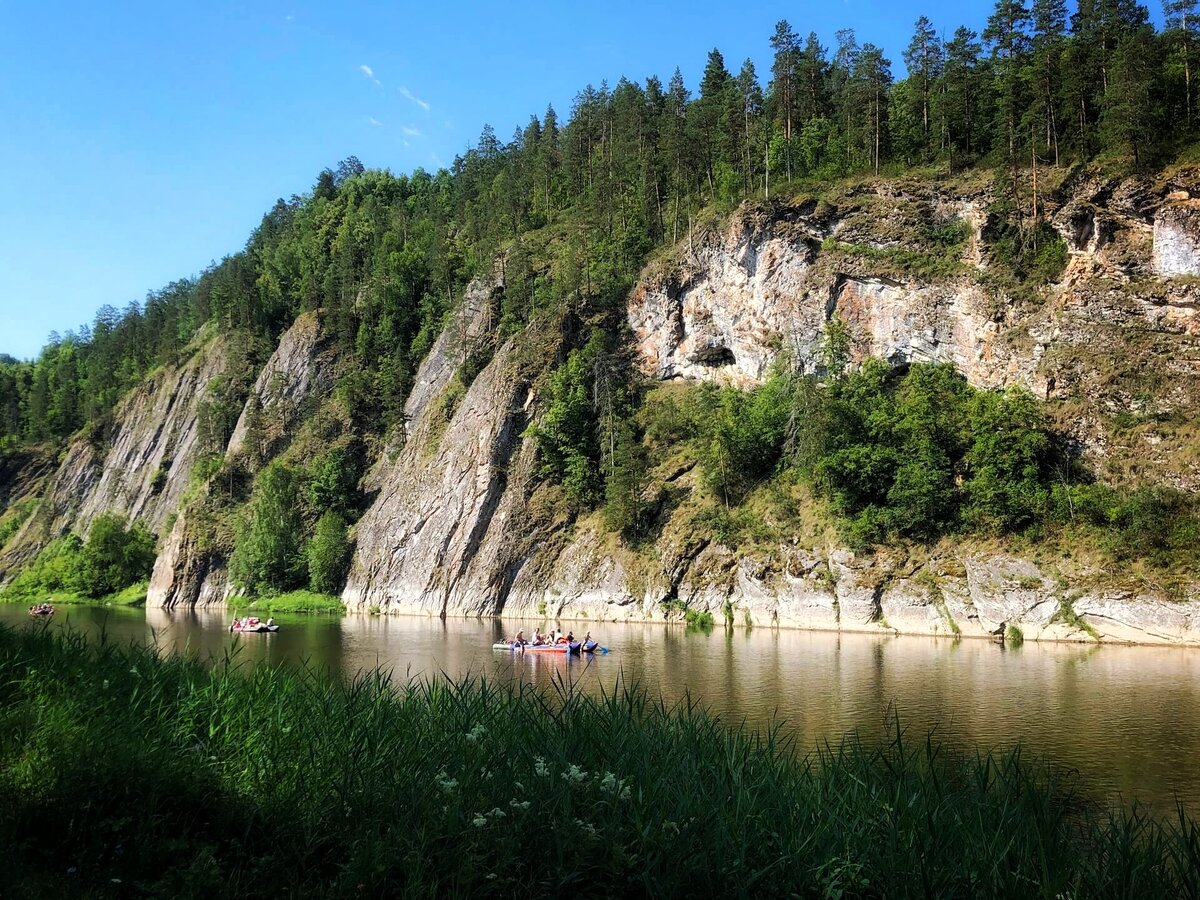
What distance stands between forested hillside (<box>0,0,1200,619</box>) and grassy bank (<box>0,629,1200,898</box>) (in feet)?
145

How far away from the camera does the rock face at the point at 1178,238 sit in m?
53.6

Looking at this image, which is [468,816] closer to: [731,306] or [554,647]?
[554,647]

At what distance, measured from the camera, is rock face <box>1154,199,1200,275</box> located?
53.6 meters

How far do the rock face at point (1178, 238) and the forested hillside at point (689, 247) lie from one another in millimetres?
4476

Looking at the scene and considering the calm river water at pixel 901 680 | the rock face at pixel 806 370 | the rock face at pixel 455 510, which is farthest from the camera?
the rock face at pixel 455 510

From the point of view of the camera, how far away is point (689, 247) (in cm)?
7888

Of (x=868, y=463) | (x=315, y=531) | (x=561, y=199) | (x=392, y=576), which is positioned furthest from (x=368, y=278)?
(x=868, y=463)

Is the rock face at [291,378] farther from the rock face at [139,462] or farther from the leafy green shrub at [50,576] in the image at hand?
the leafy green shrub at [50,576]

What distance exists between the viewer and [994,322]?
60.0 m

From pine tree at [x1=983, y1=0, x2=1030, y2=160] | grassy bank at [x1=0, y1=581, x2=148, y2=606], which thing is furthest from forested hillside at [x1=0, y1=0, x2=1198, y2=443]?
grassy bank at [x1=0, y1=581, x2=148, y2=606]

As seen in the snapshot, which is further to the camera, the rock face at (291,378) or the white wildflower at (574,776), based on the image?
the rock face at (291,378)

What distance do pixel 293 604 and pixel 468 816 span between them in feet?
257

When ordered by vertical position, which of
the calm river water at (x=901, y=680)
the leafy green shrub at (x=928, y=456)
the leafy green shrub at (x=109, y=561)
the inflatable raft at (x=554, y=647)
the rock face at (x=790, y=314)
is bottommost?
the inflatable raft at (x=554, y=647)

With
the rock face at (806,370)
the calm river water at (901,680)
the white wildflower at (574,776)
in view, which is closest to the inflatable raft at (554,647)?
the calm river water at (901,680)
